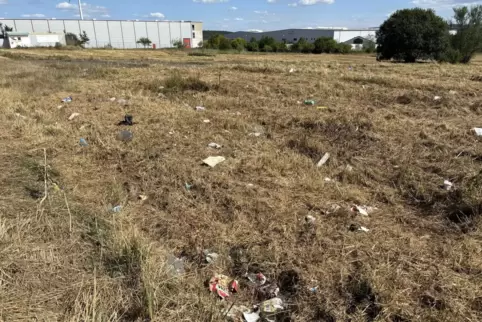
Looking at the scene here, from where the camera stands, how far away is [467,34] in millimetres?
31906

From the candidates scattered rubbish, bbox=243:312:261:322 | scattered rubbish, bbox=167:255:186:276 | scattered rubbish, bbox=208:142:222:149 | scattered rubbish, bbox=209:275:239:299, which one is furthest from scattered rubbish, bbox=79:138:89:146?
scattered rubbish, bbox=243:312:261:322

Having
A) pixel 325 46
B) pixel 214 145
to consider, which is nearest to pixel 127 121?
→ pixel 214 145

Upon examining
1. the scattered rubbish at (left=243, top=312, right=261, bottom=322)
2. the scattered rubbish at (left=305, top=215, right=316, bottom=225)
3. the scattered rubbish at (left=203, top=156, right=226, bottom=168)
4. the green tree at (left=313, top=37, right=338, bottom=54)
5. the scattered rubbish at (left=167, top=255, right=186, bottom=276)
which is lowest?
the scattered rubbish at (left=243, top=312, right=261, bottom=322)

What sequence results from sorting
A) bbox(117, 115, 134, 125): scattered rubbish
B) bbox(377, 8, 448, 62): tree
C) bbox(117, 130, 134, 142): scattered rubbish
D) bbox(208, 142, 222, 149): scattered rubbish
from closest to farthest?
bbox(208, 142, 222, 149): scattered rubbish, bbox(117, 130, 134, 142): scattered rubbish, bbox(117, 115, 134, 125): scattered rubbish, bbox(377, 8, 448, 62): tree

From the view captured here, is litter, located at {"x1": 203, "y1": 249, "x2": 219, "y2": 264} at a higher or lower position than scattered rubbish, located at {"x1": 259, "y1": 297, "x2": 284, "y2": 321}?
higher

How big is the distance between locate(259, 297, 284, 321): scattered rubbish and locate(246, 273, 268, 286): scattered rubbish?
0.51ft

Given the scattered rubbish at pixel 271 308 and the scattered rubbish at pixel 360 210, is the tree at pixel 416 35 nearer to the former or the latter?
the scattered rubbish at pixel 360 210

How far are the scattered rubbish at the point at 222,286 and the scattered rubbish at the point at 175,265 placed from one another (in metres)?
0.22

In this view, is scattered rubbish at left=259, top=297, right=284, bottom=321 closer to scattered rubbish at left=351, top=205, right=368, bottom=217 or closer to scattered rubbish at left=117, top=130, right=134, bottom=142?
scattered rubbish at left=351, top=205, right=368, bottom=217

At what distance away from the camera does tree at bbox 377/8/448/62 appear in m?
26.5

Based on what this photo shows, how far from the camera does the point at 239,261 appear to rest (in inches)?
87.7

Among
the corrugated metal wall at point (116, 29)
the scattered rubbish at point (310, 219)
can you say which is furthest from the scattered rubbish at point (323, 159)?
the corrugated metal wall at point (116, 29)

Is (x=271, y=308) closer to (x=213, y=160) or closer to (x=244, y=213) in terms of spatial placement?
(x=244, y=213)

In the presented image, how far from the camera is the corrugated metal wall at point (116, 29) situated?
6462 cm
